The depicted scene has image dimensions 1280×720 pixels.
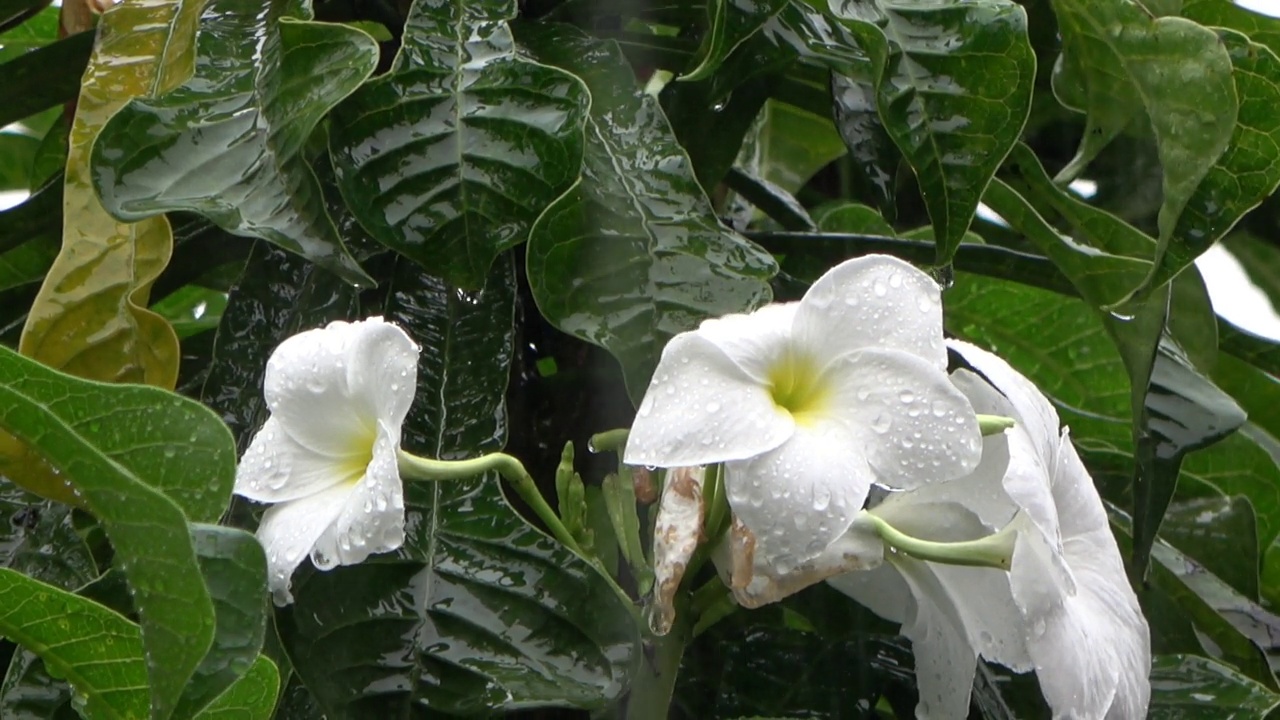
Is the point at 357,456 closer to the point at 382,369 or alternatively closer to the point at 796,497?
the point at 382,369

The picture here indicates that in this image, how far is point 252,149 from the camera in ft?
1.44

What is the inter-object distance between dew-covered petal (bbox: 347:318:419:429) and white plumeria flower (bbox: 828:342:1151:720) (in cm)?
14

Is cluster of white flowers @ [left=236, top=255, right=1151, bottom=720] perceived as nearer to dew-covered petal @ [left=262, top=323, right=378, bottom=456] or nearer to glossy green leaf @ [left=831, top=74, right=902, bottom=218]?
dew-covered petal @ [left=262, top=323, right=378, bottom=456]

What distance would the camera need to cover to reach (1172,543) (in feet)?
2.29

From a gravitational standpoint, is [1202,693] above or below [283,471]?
below

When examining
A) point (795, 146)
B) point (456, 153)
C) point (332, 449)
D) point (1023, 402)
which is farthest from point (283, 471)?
point (795, 146)

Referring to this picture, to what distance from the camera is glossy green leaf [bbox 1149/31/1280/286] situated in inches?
17.6

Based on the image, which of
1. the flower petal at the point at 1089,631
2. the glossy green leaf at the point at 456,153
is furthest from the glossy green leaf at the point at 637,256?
the flower petal at the point at 1089,631

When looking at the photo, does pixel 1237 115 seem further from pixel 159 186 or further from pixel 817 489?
pixel 159 186

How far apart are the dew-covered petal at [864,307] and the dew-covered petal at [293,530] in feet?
0.47

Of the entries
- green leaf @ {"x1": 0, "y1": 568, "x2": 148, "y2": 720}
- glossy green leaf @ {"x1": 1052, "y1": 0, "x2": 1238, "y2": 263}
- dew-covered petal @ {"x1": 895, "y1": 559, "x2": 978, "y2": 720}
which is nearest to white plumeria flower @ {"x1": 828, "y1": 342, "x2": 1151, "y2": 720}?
dew-covered petal @ {"x1": 895, "y1": 559, "x2": 978, "y2": 720}

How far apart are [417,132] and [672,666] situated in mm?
193

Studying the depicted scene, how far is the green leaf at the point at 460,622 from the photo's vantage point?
41 cm

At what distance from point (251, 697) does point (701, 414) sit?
0.51ft
